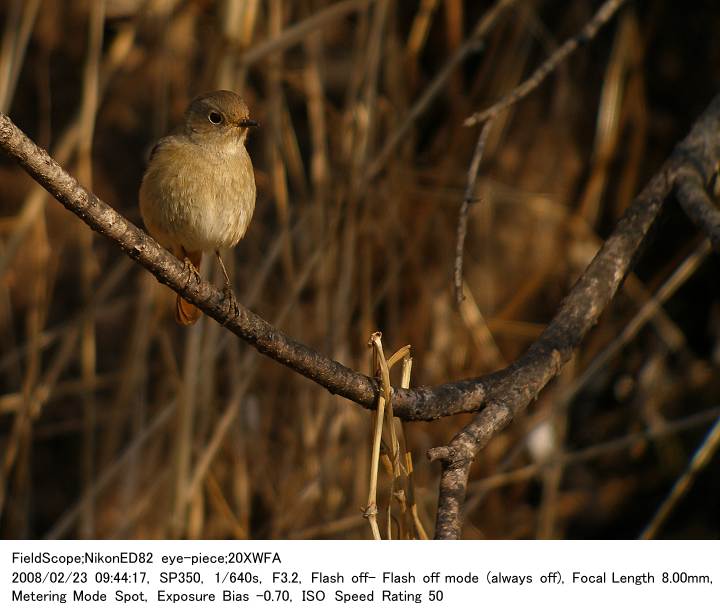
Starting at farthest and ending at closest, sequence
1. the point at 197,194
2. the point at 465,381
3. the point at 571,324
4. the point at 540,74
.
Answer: the point at 197,194
the point at 540,74
the point at 571,324
the point at 465,381

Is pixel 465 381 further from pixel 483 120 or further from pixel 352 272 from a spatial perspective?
pixel 352 272

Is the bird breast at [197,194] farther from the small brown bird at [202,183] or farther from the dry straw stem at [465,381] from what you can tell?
the dry straw stem at [465,381]

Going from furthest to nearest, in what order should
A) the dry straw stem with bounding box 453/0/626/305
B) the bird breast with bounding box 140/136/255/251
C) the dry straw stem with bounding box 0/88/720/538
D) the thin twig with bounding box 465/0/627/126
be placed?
the bird breast with bounding box 140/136/255/251 < the thin twig with bounding box 465/0/627/126 < the dry straw stem with bounding box 453/0/626/305 < the dry straw stem with bounding box 0/88/720/538

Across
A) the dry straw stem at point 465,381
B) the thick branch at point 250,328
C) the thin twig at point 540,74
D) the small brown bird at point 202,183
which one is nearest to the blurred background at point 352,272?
the small brown bird at point 202,183

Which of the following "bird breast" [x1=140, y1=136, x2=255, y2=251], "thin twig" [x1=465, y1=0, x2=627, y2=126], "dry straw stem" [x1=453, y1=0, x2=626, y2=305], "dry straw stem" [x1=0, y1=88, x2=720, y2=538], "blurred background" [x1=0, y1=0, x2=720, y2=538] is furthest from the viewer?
"blurred background" [x1=0, y1=0, x2=720, y2=538]

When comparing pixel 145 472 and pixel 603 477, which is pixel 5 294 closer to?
pixel 145 472

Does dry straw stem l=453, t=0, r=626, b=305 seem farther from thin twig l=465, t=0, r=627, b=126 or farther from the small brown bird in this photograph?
the small brown bird

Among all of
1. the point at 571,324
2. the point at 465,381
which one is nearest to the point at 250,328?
the point at 465,381

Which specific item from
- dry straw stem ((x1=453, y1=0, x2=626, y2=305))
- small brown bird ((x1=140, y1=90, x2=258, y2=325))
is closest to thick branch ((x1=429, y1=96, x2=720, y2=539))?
dry straw stem ((x1=453, y1=0, x2=626, y2=305))
